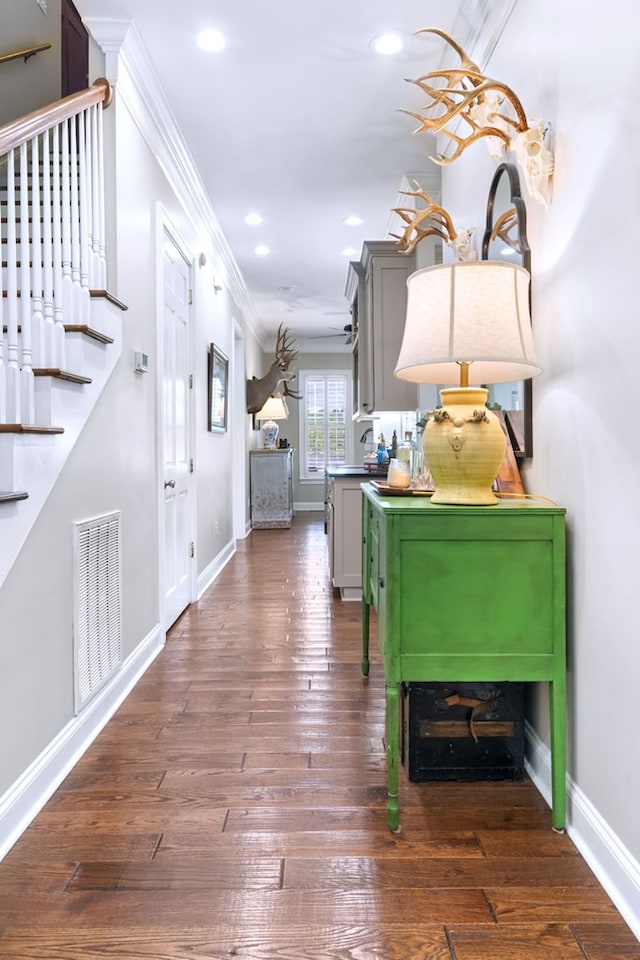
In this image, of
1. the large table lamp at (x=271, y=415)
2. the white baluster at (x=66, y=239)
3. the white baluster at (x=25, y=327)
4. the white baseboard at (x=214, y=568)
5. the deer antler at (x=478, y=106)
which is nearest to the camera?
the white baluster at (x=25, y=327)

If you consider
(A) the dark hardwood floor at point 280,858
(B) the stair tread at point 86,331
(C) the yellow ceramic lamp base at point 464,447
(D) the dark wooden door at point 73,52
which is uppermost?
(D) the dark wooden door at point 73,52

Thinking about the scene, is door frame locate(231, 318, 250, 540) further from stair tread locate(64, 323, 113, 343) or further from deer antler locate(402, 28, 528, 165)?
deer antler locate(402, 28, 528, 165)

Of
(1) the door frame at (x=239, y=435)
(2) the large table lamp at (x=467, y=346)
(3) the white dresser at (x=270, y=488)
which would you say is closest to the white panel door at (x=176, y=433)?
(2) the large table lamp at (x=467, y=346)

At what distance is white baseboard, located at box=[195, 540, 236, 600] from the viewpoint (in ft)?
13.7

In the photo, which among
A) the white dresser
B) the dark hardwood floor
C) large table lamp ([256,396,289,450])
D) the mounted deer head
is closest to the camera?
the dark hardwood floor

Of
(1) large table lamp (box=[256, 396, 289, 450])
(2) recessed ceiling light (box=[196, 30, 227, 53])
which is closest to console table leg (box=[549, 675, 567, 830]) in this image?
(2) recessed ceiling light (box=[196, 30, 227, 53])

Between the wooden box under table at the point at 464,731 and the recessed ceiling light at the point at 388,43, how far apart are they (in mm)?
2710

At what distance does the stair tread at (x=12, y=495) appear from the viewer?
1423mm

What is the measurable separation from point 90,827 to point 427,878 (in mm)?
952

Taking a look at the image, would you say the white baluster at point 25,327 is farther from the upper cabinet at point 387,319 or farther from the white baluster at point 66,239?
the upper cabinet at point 387,319

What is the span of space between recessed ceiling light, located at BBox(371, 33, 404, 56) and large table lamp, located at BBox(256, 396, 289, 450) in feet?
17.5

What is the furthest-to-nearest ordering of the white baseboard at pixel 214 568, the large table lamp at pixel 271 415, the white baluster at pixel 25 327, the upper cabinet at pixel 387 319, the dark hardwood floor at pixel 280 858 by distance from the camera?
1. the large table lamp at pixel 271 415
2. the white baseboard at pixel 214 568
3. the upper cabinet at pixel 387 319
4. the white baluster at pixel 25 327
5. the dark hardwood floor at pixel 280 858

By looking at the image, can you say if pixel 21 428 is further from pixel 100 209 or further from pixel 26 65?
pixel 26 65

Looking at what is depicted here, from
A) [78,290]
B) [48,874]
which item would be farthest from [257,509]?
[48,874]
